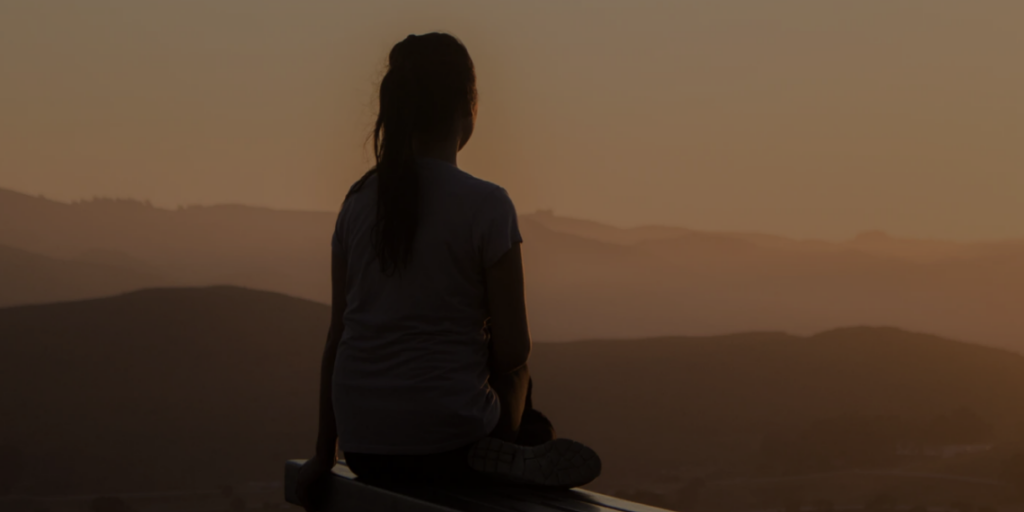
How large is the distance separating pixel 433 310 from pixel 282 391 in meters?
79.1

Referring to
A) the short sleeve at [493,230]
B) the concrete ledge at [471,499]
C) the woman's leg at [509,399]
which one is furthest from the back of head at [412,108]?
the concrete ledge at [471,499]

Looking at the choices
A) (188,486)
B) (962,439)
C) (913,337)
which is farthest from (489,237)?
(913,337)

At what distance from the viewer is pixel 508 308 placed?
4.78ft

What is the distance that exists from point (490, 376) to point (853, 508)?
71.1 m

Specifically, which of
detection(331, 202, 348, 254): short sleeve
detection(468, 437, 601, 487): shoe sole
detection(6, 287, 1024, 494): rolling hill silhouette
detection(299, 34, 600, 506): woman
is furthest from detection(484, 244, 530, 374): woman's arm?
detection(6, 287, 1024, 494): rolling hill silhouette

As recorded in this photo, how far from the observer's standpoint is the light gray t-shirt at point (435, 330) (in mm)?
1454

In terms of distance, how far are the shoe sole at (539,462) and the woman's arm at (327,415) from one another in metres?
0.36

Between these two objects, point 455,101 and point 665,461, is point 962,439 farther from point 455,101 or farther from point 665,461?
point 455,101

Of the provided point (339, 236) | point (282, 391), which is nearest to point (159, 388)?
point (282, 391)

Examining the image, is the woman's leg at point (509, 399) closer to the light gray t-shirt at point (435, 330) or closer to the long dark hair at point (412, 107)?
the light gray t-shirt at point (435, 330)

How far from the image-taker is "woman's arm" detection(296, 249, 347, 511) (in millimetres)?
1676

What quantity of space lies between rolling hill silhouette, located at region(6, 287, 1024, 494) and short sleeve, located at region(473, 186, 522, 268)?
2506 inches

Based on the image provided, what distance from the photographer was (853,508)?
64.8 m

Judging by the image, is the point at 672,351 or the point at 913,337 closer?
the point at 672,351
